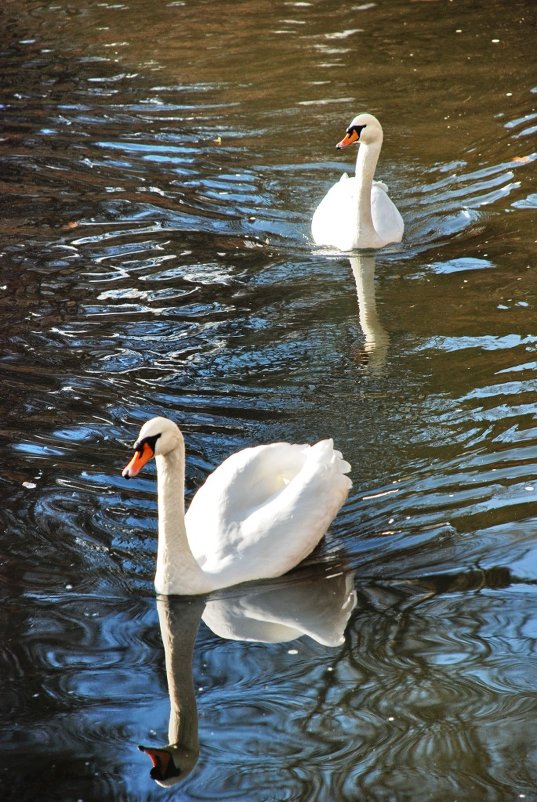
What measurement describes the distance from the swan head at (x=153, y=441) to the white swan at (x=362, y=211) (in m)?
5.06

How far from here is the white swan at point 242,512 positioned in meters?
5.79

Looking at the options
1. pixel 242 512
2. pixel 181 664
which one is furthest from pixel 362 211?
pixel 181 664

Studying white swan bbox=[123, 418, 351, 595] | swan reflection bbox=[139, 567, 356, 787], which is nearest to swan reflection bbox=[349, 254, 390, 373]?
white swan bbox=[123, 418, 351, 595]

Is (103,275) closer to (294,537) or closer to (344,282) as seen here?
(344,282)

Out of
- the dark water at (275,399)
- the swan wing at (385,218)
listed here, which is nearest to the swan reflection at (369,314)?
the dark water at (275,399)

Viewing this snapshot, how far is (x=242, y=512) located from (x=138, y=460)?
76 centimetres

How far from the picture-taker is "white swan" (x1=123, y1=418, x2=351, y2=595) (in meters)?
5.79

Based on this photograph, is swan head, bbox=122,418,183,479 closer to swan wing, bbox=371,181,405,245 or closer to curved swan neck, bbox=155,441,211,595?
curved swan neck, bbox=155,441,211,595

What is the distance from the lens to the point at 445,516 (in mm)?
6441

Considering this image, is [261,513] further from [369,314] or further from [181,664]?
[369,314]

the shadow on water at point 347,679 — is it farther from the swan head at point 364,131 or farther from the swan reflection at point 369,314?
the swan head at point 364,131

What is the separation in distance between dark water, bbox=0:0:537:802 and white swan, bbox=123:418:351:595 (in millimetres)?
164

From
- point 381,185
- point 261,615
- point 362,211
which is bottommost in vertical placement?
point 261,615

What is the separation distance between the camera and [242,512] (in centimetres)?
611
